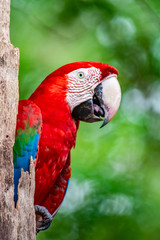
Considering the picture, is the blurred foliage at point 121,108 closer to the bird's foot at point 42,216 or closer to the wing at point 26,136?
the bird's foot at point 42,216

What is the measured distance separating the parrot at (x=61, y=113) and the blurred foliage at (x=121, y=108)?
109 centimetres

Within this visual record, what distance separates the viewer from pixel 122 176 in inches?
126

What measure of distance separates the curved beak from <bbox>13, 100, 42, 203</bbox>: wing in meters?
0.29

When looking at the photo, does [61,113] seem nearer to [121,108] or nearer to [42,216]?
[42,216]

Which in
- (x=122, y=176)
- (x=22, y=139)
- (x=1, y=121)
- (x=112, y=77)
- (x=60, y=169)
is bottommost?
(x=122, y=176)

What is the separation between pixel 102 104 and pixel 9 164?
2.29ft

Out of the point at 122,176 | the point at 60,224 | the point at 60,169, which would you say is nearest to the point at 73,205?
the point at 60,224

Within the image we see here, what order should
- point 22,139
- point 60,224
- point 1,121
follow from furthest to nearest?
1. point 60,224
2. point 22,139
3. point 1,121

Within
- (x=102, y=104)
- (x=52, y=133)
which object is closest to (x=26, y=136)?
(x=52, y=133)

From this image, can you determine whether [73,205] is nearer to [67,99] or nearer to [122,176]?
[122,176]

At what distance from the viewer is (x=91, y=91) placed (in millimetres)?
1917

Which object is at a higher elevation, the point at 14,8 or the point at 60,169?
the point at 14,8

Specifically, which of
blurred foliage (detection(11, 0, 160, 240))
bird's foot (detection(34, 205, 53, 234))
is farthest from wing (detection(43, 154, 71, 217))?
blurred foliage (detection(11, 0, 160, 240))

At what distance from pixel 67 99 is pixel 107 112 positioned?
0.21 meters
